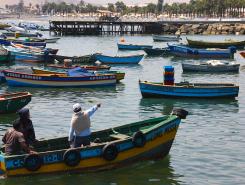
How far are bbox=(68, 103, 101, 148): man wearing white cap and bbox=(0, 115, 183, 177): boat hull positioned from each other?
0.46 m

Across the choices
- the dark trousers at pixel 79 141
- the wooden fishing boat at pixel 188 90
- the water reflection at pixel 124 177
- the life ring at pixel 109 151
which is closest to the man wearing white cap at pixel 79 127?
the dark trousers at pixel 79 141

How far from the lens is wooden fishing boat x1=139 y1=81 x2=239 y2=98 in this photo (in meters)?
35.8

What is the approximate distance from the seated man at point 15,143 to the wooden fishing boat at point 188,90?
18544 millimetres

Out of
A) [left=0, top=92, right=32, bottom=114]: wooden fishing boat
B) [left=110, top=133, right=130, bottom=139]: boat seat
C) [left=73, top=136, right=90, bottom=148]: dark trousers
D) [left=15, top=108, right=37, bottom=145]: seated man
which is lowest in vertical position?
[left=0, top=92, right=32, bottom=114]: wooden fishing boat

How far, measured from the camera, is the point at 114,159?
64.5 feet

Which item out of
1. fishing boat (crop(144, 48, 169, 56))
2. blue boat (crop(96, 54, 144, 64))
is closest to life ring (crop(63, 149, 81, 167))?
blue boat (crop(96, 54, 144, 64))

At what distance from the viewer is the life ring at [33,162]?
1808cm

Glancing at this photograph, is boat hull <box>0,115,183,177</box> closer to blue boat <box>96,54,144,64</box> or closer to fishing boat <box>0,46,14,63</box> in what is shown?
blue boat <box>96,54,144,64</box>

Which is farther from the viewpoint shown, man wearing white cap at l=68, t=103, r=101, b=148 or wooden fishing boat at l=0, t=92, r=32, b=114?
wooden fishing boat at l=0, t=92, r=32, b=114

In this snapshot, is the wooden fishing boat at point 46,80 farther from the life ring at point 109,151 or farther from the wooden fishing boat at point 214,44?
the wooden fishing boat at point 214,44

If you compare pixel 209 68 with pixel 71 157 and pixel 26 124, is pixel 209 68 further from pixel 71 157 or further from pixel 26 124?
pixel 26 124

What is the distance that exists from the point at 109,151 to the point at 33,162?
8.99 feet

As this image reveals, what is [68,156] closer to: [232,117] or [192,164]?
[192,164]

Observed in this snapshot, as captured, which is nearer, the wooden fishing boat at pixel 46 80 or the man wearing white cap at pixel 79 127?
the man wearing white cap at pixel 79 127
